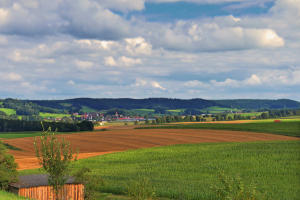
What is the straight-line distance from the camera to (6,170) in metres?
38.1

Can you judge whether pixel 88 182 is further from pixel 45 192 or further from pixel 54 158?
pixel 54 158

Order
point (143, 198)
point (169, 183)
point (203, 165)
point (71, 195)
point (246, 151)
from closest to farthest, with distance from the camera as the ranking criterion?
1. point (143, 198)
2. point (71, 195)
3. point (169, 183)
4. point (203, 165)
5. point (246, 151)

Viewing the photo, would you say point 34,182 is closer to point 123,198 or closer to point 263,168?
point 123,198

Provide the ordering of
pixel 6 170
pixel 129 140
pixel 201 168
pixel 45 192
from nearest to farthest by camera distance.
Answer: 1. pixel 45 192
2. pixel 6 170
3. pixel 201 168
4. pixel 129 140

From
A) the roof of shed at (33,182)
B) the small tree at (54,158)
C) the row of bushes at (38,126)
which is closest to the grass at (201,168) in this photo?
the roof of shed at (33,182)

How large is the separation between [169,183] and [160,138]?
179 ft

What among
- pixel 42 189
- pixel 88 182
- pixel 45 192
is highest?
pixel 88 182

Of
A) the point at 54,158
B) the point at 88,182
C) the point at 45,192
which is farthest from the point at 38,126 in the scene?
the point at 54,158

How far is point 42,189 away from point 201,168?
2381cm

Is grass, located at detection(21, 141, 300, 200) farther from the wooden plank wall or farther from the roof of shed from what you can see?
the roof of shed

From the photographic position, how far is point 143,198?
983 inches

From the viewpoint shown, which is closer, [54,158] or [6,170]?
[54,158]

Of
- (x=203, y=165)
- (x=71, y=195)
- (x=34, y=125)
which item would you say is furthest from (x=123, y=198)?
(x=34, y=125)

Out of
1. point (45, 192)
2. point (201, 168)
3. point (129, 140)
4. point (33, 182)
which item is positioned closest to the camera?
point (45, 192)
